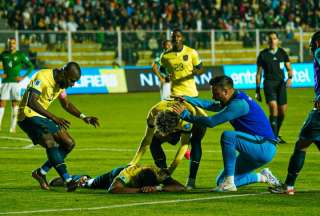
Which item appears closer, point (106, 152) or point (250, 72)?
point (106, 152)

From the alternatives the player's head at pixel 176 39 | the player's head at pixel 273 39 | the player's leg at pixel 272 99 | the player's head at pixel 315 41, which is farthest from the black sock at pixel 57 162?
the player's head at pixel 273 39

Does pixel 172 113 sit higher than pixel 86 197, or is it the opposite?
pixel 172 113

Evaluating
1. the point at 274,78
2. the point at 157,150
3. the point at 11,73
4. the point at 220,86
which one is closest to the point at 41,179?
the point at 157,150

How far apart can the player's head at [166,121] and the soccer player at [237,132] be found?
0.44ft

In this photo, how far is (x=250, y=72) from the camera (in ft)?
140

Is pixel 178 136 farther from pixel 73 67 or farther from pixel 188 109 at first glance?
pixel 73 67

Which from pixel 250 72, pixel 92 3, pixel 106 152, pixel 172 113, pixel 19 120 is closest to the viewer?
pixel 172 113

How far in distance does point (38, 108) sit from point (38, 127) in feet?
1.34

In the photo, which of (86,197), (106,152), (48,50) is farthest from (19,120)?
(48,50)

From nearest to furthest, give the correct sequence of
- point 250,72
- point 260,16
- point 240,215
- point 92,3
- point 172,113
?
point 240,215 < point 172,113 < point 250,72 < point 92,3 < point 260,16

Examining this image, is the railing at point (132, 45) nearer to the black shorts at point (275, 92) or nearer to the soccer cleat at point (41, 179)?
the black shorts at point (275, 92)

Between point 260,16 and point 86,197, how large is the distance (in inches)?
1526

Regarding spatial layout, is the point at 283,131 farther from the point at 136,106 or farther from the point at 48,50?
the point at 48,50

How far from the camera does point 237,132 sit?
13094 mm
